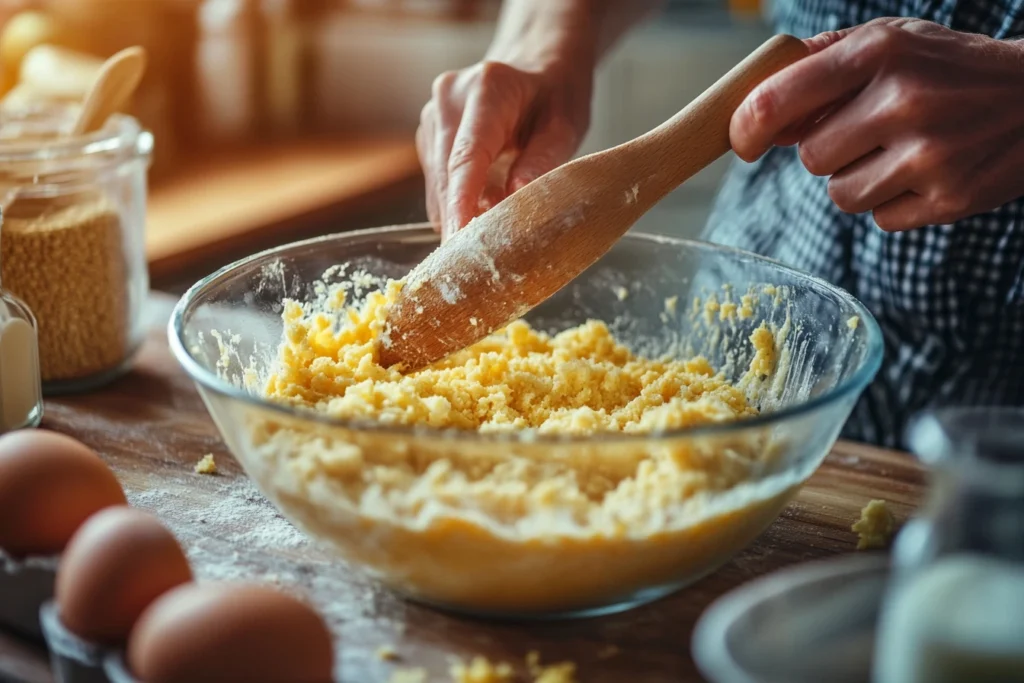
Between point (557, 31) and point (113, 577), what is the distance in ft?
3.11

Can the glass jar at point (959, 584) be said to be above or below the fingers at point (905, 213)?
below

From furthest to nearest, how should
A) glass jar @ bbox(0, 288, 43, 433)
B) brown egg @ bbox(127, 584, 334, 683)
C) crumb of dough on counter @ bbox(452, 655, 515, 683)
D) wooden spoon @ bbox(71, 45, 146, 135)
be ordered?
wooden spoon @ bbox(71, 45, 146, 135), glass jar @ bbox(0, 288, 43, 433), crumb of dough on counter @ bbox(452, 655, 515, 683), brown egg @ bbox(127, 584, 334, 683)

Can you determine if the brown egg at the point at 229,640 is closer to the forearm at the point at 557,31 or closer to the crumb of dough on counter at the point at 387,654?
the crumb of dough on counter at the point at 387,654

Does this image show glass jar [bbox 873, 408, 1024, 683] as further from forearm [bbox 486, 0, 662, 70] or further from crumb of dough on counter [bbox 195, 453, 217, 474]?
forearm [bbox 486, 0, 662, 70]

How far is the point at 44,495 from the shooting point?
81 centimetres

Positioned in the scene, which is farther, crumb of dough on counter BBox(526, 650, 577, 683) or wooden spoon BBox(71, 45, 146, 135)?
wooden spoon BBox(71, 45, 146, 135)

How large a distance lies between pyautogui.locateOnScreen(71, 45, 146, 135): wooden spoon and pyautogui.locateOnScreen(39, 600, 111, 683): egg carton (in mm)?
808

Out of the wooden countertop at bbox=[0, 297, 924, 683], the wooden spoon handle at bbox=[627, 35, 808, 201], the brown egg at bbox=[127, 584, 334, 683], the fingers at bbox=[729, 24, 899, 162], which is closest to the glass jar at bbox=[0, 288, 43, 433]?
the wooden countertop at bbox=[0, 297, 924, 683]

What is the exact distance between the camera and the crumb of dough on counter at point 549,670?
0.73 meters

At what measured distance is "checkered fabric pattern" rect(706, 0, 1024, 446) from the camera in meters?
1.28

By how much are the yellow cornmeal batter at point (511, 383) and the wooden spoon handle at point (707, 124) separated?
182mm

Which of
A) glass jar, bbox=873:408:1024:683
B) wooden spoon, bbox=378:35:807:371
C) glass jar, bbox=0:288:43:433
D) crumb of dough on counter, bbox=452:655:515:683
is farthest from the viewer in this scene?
glass jar, bbox=0:288:43:433

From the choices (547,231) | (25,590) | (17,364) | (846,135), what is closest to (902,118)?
(846,135)

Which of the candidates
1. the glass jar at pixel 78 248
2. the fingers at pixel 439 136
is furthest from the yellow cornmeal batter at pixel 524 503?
the glass jar at pixel 78 248
